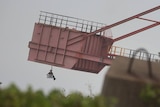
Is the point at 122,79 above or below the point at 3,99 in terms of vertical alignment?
above

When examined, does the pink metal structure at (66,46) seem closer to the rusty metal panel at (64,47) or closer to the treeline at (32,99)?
the rusty metal panel at (64,47)

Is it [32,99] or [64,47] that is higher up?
[64,47]

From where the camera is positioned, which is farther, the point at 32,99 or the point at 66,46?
the point at 66,46

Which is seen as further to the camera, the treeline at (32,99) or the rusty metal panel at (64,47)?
the rusty metal panel at (64,47)

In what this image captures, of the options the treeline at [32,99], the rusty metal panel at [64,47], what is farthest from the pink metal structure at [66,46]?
the treeline at [32,99]

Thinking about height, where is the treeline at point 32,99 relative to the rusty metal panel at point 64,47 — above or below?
below

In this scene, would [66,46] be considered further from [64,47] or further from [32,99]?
[32,99]

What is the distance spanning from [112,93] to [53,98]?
76 cm

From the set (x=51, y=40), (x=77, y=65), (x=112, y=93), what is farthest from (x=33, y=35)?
(x=112, y=93)

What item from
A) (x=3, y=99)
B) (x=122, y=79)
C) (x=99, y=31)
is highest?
(x=99, y=31)

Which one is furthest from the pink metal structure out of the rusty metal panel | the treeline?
the treeline

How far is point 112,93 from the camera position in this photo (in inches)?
145

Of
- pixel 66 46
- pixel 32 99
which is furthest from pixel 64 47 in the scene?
pixel 32 99

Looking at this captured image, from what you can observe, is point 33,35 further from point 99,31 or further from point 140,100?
point 140,100
